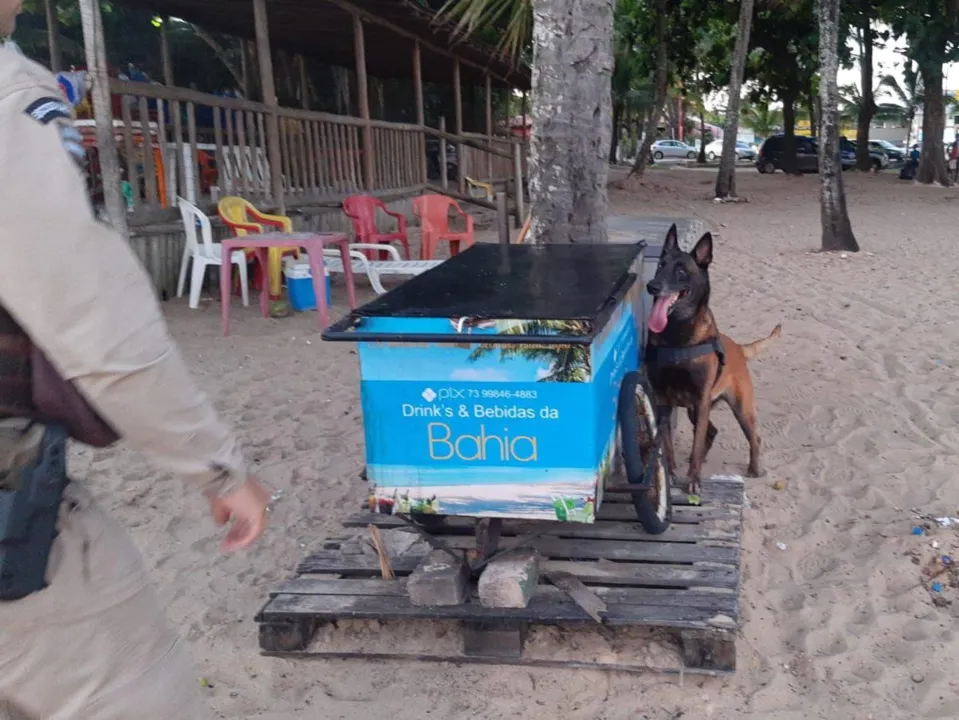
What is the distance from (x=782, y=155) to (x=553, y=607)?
31.9 m

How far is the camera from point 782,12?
24.1 m

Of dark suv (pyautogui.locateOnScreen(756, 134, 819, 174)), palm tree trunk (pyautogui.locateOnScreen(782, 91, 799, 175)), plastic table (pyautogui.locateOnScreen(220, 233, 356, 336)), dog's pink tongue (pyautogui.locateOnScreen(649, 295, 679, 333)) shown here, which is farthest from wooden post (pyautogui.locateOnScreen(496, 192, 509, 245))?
dark suv (pyautogui.locateOnScreen(756, 134, 819, 174))

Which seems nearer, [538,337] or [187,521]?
[538,337]

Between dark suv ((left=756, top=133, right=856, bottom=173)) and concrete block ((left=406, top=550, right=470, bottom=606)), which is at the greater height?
dark suv ((left=756, top=133, right=856, bottom=173))

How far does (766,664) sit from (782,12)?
24.4 meters

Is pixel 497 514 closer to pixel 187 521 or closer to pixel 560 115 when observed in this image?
pixel 187 521

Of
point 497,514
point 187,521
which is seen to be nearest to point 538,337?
point 497,514

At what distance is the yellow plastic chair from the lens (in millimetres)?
8352

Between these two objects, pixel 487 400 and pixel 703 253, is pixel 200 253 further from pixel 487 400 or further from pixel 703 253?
pixel 487 400

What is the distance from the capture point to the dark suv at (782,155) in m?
32.1

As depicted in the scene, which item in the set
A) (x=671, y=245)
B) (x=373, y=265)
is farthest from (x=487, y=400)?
(x=373, y=265)

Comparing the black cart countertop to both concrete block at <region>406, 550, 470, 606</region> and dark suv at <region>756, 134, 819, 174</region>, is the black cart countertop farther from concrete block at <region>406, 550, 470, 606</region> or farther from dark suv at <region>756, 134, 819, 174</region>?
dark suv at <region>756, 134, 819, 174</region>

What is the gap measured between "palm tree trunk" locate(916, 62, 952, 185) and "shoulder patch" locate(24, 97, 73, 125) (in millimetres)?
25730

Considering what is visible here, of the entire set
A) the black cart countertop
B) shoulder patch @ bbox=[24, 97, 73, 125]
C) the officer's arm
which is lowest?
the black cart countertop
